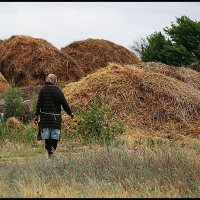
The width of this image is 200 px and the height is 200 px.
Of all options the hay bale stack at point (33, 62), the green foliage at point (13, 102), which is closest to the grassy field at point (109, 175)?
the green foliage at point (13, 102)

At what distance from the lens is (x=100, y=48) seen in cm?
2855

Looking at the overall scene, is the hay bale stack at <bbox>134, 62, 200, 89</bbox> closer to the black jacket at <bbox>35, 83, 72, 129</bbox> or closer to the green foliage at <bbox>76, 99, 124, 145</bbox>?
the green foliage at <bbox>76, 99, 124, 145</bbox>

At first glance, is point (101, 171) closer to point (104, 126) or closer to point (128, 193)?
point (128, 193)

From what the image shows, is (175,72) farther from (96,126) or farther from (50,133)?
(50,133)

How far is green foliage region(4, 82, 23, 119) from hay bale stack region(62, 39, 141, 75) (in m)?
8.85

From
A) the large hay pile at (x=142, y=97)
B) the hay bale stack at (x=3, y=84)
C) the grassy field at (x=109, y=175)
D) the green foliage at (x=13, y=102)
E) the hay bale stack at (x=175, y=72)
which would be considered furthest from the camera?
the hay bale stack at (x=3, y=84)

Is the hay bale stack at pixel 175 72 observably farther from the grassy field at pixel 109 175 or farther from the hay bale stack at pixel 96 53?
the grassy field at pixel 109 175

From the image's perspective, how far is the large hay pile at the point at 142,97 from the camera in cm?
1709

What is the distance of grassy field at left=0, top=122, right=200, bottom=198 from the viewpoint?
7738 millimetres

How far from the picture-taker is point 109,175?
29.1 feet

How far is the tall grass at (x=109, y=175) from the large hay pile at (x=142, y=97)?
664 cm

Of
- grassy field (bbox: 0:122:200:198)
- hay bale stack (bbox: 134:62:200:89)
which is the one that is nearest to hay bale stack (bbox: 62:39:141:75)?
hay bale stack (bbox: 134:62:200:89)

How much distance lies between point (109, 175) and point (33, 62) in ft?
53.9

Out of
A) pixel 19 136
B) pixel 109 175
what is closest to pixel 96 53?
pixel 19 136
